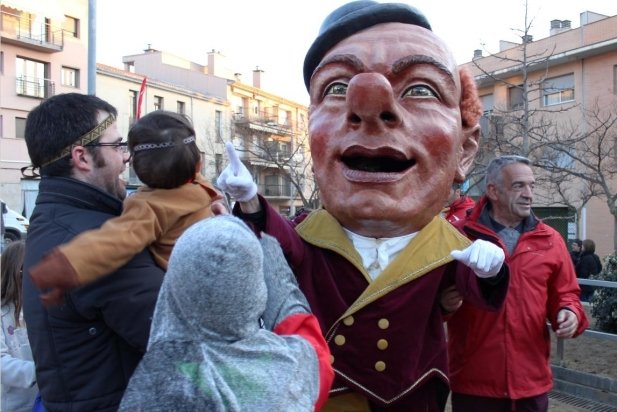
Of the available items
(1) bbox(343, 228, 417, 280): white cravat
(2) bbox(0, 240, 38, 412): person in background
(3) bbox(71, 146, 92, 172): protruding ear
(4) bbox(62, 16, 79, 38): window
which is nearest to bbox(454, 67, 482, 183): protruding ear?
(1) bbox(343, 228, 417, 280): white cravat

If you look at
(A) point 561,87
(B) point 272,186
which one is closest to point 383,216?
(A) point 561,87

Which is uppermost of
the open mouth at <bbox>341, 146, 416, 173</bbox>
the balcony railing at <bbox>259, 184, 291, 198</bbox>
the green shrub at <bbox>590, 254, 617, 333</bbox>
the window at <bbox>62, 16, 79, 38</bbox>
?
the window at <bbox>62, 16, 79, 38</bbox>

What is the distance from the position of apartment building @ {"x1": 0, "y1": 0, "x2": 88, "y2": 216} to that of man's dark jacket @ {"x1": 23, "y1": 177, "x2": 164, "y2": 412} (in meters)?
22.7

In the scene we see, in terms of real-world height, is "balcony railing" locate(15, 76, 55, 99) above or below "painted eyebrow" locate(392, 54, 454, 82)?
above

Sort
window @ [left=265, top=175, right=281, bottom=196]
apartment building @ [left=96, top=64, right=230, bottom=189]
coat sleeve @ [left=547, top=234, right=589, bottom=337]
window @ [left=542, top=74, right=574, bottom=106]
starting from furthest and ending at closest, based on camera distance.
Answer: window @ [left=265, top=175, right=281, bottom=196], apartment building @ [left=96, top=64, right=230, bottom=189], window @ [left=542, top=74, right=574, bottom=106], coat sleeve @ [left=547, top=234, right=589, bottom=337]

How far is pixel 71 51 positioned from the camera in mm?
28016

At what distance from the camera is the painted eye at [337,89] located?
2154mm

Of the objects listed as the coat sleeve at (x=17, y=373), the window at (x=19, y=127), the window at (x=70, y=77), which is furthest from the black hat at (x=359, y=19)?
the window at (x=70, y=77)

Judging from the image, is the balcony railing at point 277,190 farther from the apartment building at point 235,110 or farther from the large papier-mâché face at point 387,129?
the large papier-mâché face at point 387,129

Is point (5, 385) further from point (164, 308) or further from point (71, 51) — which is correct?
point (71, 51)

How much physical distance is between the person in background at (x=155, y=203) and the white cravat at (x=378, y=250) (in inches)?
22.9

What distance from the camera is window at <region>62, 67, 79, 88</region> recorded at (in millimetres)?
27797

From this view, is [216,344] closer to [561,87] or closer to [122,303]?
[122,303]

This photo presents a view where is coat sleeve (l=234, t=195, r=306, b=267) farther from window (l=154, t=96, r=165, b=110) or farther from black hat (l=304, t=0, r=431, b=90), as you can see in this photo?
window (l=154, t=96, r=165, b=110)
